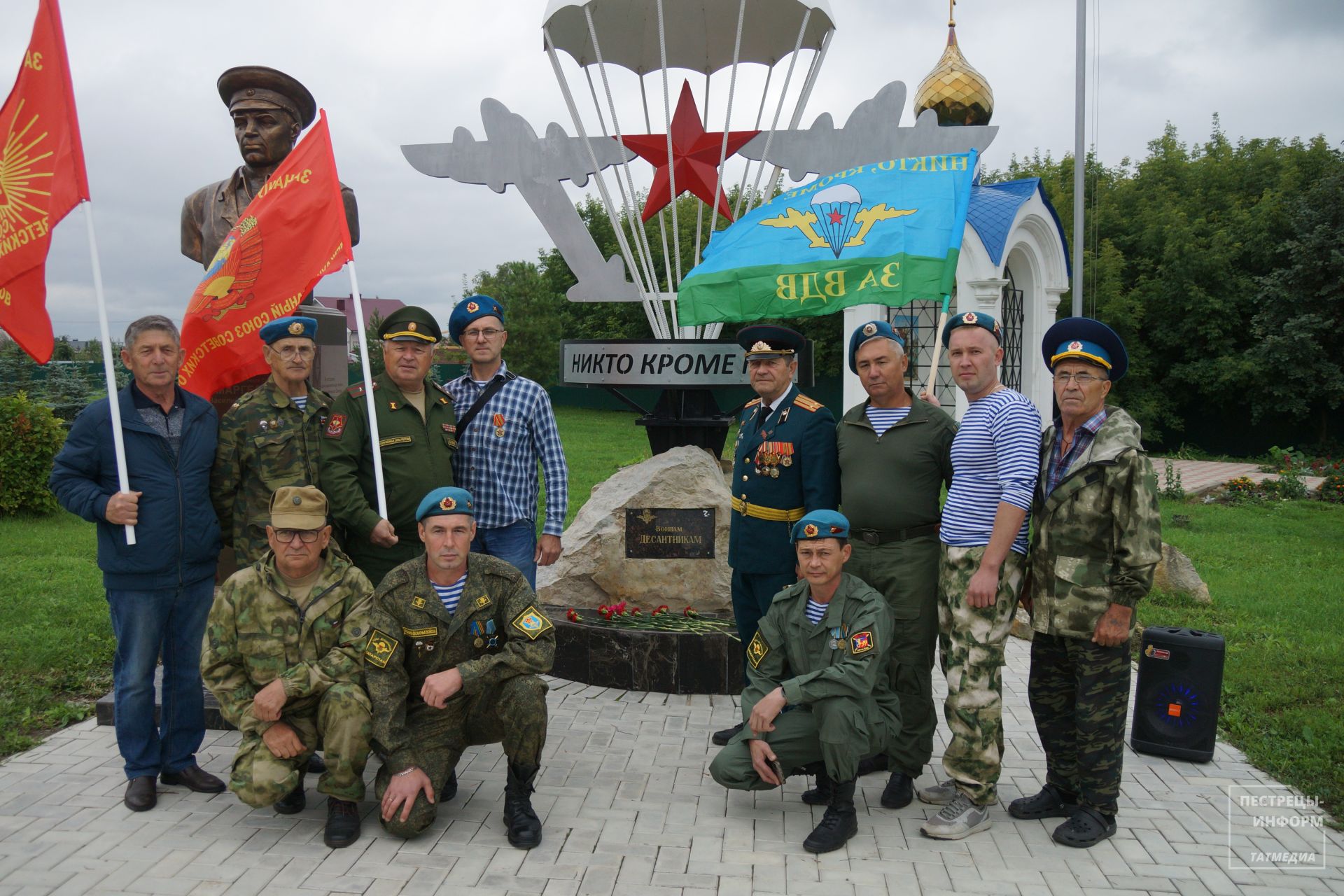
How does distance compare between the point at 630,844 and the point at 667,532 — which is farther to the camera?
the point at 667,532

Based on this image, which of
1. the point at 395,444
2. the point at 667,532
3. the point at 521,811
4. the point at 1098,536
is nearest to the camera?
the point at 1098,536

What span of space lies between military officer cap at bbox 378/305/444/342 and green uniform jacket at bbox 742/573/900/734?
1.88 metres

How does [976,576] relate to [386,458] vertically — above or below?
below

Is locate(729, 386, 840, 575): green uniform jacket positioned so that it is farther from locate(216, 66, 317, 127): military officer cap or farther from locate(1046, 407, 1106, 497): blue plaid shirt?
locate(216, 66, 317, 127): military officer cap

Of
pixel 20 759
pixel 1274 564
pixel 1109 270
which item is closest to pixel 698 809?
pixel 20 759

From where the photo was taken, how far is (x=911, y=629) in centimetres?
385

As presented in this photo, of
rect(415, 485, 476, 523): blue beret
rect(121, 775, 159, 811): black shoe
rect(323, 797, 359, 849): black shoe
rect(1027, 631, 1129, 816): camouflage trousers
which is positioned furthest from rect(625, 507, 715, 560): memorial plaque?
rect(121, 775, 159, 811): black shoe

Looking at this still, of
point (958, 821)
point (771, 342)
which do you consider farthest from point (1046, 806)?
point (771, 342)

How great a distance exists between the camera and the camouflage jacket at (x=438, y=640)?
360 cm

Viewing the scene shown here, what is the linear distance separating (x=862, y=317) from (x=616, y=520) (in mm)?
7544

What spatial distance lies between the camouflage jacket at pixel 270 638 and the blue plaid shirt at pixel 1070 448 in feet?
8.69

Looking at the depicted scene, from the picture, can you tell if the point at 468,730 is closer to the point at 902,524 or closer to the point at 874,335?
the point at 902,524

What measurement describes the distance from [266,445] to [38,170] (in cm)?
136

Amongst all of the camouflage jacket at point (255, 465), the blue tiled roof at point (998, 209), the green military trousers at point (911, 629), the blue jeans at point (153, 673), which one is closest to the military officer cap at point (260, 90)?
the camouflage jacket at point (255, 465)
